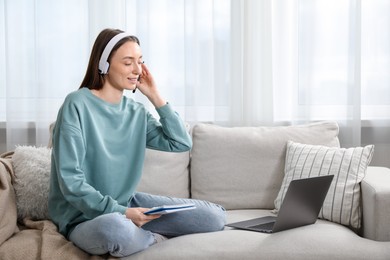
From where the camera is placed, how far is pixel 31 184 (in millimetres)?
2842

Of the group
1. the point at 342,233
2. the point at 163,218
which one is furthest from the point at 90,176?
the point at 342,233

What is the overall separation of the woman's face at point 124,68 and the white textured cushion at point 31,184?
483 mm

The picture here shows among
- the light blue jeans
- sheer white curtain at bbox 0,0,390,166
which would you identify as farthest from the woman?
sheer white curtain at bbox 0,0,390,166

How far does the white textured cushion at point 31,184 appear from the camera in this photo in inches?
111

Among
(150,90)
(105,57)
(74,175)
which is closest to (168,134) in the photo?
(150,90)

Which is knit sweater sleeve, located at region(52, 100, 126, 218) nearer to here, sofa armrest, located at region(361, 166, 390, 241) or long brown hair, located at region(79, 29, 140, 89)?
long brown hair, located at region(79, 29, 140, 89)

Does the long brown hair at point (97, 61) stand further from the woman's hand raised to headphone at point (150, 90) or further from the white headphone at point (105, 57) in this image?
the woman's hand raised to headphone at point (150, 90)

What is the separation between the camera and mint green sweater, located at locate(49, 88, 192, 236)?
2.50m

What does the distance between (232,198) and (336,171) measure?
504 mm

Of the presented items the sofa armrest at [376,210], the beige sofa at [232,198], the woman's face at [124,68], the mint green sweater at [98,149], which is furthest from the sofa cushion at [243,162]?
the woman's face at [124,68]

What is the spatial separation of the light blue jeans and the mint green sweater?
0.30 ft

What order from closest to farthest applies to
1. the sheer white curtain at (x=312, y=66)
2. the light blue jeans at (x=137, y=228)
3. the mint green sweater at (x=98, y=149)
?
the light blue jeans at (x=137, y=228), the mint green sweater at (x=98, y=149), the sheer white curtain at (x=312, y=66)

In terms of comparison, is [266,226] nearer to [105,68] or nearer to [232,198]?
[232,198]

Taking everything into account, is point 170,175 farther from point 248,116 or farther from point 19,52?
point 19,52
